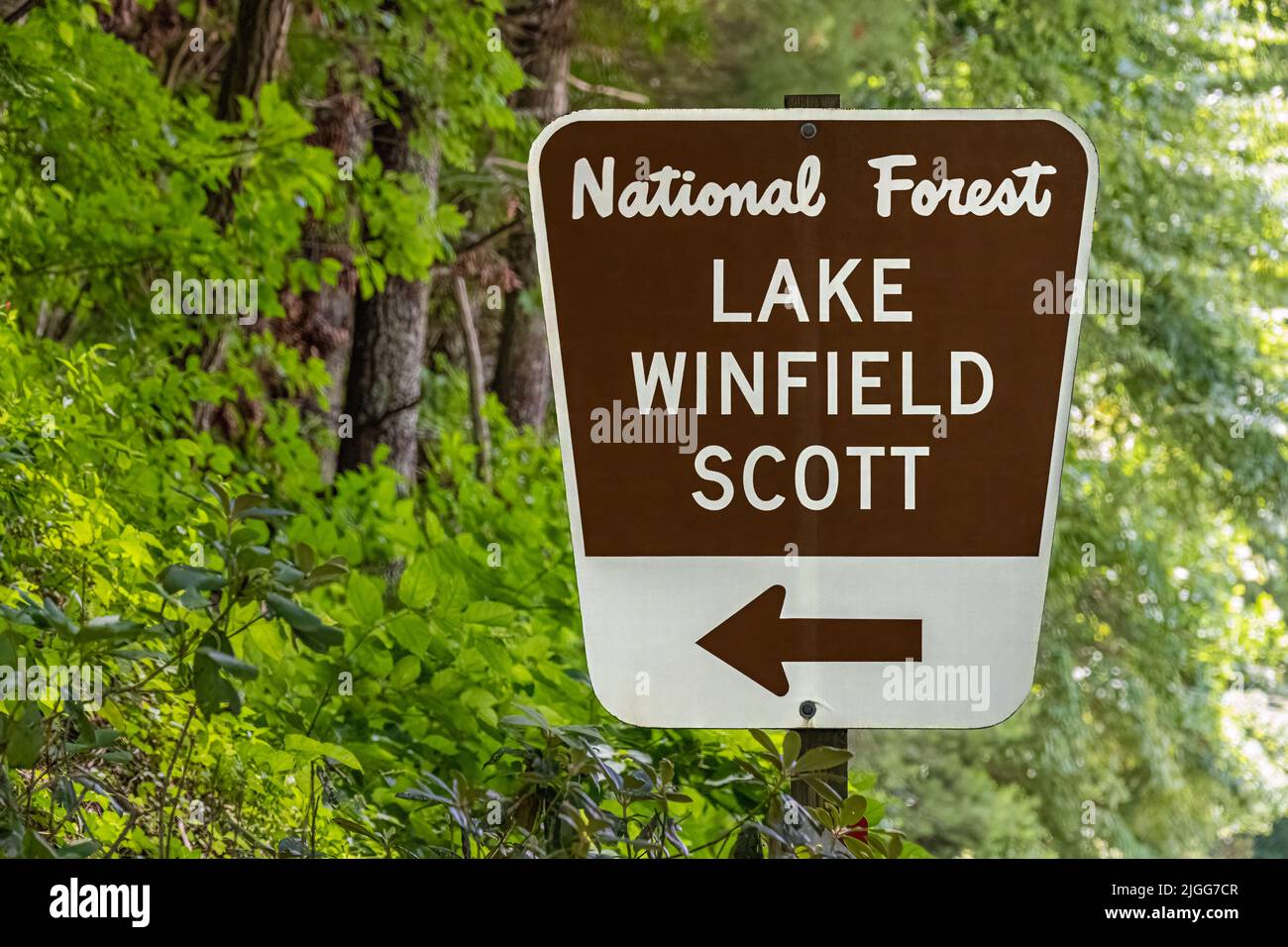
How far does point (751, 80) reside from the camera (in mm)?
9398

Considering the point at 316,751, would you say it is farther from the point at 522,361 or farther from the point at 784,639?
the point at 522,361

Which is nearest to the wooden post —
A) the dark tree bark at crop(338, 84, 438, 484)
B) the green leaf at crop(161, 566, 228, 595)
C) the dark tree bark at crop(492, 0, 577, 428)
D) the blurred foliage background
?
the blurred foliage background

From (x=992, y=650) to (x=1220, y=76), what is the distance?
32.3 feet

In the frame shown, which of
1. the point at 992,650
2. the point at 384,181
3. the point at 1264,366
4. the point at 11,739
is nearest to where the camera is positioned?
the point at 11,739

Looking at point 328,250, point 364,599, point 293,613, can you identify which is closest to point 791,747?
point 293,613

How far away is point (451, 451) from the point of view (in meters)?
5.86

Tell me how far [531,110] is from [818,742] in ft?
22.9

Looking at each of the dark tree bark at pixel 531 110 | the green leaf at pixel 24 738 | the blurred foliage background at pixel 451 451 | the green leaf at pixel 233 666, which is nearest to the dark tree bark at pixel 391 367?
the blurred foliage background at pixel 451 451

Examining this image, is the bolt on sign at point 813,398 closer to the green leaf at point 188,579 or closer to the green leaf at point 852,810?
the green leaf at point 852,810

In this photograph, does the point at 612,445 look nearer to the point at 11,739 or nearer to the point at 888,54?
the point at 11,739

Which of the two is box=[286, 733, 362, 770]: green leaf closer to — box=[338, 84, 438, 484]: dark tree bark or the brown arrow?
the brown arrow

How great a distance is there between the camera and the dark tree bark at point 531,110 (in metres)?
8.36

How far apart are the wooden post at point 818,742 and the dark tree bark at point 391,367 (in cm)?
505

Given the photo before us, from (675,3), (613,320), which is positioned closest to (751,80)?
(675,3)
